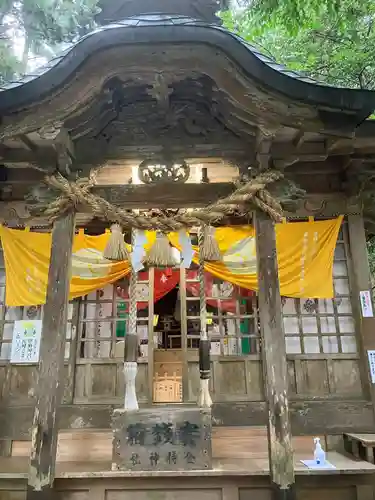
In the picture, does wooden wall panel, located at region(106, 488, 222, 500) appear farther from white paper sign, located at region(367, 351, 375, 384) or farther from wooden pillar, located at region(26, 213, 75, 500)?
white paper sign, located at region(367, 351, 375, 384)

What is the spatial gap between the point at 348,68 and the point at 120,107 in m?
7.43

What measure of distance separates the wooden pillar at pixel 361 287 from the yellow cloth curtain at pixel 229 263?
402mm

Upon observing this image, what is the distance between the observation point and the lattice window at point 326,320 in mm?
6348

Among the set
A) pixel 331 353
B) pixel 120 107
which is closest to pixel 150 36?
pixel 120 107

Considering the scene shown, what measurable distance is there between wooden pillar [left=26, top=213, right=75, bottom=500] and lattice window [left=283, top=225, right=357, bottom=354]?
3722mm

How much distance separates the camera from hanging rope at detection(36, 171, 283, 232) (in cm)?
472

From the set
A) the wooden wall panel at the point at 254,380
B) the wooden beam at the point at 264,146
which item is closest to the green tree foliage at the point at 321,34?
the wooden beam at the point at 264,146

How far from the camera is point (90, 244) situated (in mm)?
6797

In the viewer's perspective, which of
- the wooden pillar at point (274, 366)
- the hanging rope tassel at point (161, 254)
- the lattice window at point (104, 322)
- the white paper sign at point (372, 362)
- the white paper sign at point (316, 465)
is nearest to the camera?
the wooden pillar at point (274, 366)

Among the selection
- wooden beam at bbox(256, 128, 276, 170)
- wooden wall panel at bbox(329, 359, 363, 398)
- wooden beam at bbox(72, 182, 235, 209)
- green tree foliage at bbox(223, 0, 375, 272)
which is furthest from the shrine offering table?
green tree foliage at bbox(223, 0, 375, 272)

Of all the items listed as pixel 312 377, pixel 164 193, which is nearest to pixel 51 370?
pixel 164 193

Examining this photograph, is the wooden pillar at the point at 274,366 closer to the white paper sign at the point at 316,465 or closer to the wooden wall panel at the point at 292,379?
the white paper sign at the point at 316,465

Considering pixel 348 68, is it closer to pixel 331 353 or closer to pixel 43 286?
pixel 331 353

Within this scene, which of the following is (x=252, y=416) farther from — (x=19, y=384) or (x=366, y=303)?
(x=19, y=384)
